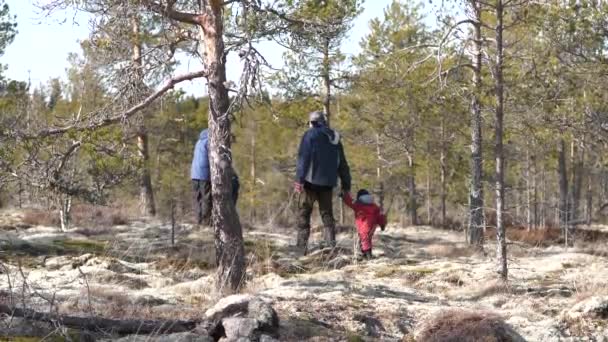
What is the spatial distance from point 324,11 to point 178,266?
3.47 meters

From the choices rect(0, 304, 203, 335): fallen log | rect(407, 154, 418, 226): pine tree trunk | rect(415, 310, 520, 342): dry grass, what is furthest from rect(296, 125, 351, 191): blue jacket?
rect(407, 154, 418, 226): pine tree trunk

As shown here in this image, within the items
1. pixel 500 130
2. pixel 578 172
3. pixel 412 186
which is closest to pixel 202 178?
pixel 500 130

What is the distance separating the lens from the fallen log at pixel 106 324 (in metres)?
5.19

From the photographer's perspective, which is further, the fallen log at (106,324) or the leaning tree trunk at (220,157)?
the leaning tree trunk at (220,157)

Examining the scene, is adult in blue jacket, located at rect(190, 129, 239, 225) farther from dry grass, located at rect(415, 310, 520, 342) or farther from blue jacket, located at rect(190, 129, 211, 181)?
dry grass, located at rect(415, 310, 520, 342)

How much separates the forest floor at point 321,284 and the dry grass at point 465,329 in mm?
213

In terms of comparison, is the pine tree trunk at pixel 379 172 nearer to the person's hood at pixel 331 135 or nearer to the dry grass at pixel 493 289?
the person's hood at pixel 331 135

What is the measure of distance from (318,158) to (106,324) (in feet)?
17.3

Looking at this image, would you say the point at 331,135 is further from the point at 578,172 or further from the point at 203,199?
the point at 578,172

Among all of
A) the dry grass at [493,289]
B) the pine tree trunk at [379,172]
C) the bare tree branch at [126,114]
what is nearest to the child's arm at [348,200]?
the dry grass at [493,289]

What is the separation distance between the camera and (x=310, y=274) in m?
8.88

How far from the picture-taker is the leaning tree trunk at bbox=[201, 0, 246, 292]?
7.62 metres

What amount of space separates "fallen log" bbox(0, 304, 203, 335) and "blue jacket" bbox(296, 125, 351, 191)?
4903 millimetres

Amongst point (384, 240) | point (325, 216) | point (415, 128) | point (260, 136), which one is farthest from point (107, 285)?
point (260, 136)
